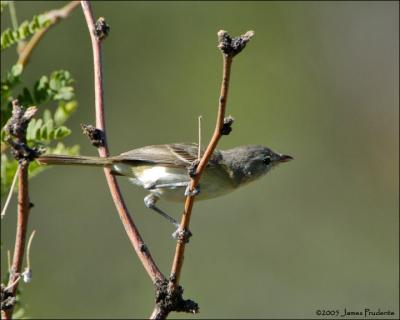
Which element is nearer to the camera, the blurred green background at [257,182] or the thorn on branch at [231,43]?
the thorn on branch at [231,43]

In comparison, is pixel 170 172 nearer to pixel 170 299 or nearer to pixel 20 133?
pixel 170 299

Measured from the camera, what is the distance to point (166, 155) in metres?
4.12

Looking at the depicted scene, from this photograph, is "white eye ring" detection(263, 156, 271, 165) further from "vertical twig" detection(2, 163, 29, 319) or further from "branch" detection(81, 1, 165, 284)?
"vertical twig" detection(2, 163, 29, 319)

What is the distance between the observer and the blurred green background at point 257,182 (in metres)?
7.98

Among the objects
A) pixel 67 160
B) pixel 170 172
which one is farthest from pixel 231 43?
pixel 170 172

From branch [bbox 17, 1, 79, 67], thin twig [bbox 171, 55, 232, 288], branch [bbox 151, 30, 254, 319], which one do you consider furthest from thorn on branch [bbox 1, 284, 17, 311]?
branch [bbox 17, 1, 79, 67]

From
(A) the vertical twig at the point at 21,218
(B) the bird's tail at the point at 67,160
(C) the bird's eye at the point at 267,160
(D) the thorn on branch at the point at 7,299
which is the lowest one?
(D) the thorn on branch at the point at 7,299

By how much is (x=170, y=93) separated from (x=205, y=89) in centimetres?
58

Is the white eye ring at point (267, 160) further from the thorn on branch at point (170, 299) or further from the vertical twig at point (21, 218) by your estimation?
the vertical twig at point (21, 218)

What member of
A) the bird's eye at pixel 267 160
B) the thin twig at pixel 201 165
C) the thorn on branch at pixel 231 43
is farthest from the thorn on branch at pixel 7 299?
the bird's eye at pixel 267 160

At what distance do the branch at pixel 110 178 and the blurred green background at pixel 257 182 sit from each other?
16.9 feet

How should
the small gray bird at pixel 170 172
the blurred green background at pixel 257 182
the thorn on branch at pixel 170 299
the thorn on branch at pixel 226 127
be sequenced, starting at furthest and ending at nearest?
1. the blurred green background at pixel 257 182
2. the small gray bird at pixel 170 172
3. the thorn on branch at pixel 170 299
4. the thorn on branch at pixel 226 127

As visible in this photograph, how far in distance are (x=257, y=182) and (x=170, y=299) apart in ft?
22.9

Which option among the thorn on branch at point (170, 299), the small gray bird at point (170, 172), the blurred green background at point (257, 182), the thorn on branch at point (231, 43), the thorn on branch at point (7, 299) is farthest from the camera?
the blurred green background at point (257, 182)
